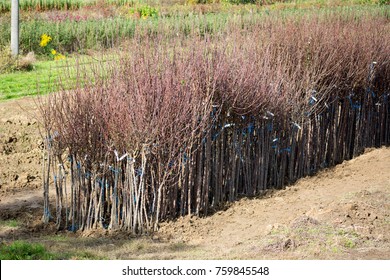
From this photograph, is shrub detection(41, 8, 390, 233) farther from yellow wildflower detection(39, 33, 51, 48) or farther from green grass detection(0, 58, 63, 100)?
yellow wildflower detection(39, 33, 51, 48)

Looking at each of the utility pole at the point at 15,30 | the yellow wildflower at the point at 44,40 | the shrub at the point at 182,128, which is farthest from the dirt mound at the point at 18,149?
the yellow wildflower at the point at 44,40

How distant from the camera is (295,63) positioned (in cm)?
1107

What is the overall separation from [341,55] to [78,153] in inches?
192

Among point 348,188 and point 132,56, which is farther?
point 348,188

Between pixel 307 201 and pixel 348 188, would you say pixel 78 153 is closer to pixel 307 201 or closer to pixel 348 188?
pixel 307 201

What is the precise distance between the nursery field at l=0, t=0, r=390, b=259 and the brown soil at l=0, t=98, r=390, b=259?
0.02 meters

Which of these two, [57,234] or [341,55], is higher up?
[341,55]

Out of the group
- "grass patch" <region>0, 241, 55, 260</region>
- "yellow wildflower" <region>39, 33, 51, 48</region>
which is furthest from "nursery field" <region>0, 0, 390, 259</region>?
"yellow wildflower" <region>39, 33, 51, 48</region>

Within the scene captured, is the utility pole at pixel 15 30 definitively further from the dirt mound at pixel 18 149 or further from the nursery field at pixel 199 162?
the nursery field at pixel 199 162

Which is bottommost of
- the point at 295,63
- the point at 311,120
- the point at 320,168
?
the point at 320,168

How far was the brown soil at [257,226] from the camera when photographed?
7.11 meters

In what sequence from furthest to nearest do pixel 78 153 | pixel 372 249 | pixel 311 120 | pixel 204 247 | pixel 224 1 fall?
pixel 224 1 < pixel 311 120 < pixel 78 153 < pixel 204 247 < pixel 372 249

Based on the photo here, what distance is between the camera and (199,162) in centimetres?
859

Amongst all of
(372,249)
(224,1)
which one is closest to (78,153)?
(372,249)
